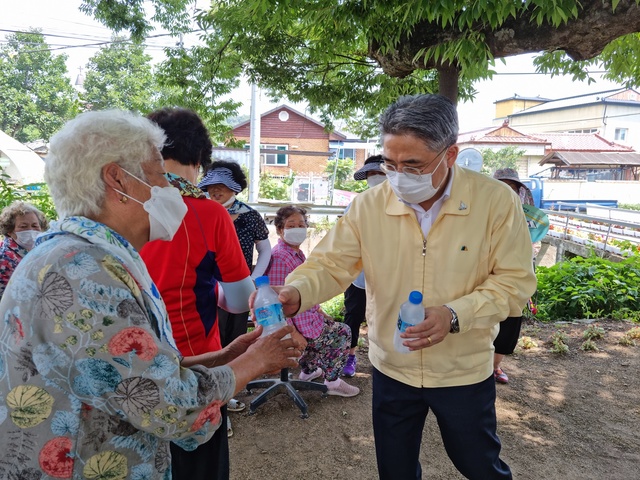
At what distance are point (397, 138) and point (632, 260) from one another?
7.63 meters

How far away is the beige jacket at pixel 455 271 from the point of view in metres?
1.87

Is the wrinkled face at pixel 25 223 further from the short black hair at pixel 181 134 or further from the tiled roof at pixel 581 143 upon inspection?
the tiled roof at pixel 581 143

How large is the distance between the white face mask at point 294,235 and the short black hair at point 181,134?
1.67 metres

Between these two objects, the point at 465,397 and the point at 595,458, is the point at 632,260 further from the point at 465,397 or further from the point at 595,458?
Answer: the point at 465,397

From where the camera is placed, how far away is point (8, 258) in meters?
3.76

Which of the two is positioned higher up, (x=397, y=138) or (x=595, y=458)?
(x=397, y=138)

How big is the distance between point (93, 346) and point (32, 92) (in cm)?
4363

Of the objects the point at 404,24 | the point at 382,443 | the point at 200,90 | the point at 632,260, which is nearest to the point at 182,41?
the point at 200,90

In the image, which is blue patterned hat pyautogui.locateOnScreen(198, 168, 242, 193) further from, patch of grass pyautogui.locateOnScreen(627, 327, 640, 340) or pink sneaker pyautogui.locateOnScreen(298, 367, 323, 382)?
patch of grass pyautogui.locateOnScreen(627, 327, 640, 340)

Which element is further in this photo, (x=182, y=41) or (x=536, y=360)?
(x=182, y=41)

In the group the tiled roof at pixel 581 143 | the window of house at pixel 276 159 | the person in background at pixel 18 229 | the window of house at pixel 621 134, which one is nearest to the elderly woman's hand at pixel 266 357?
the person in background at pixel 18 229

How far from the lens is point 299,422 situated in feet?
12.2

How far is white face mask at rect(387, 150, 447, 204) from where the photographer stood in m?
1.92

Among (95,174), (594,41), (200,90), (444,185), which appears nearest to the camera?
(95,174)
